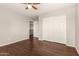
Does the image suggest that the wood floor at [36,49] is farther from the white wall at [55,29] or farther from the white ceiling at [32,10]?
the white ceiling at [32,10]

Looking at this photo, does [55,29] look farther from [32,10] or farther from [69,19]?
[32,10]

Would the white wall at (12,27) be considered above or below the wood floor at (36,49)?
above

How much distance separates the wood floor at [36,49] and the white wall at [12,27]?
0.12 m

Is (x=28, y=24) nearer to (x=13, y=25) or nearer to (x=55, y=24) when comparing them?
(x=13, y=25)

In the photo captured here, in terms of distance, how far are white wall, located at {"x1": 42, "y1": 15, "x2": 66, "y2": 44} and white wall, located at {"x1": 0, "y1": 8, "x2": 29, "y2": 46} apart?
1.35 ft

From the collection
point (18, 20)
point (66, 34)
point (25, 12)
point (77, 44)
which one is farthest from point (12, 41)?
point (77, 44)

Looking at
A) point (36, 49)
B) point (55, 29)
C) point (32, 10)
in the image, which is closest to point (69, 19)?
point (55, 29)

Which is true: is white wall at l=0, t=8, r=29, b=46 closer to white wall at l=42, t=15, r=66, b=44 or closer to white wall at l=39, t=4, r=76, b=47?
white wall at l=42, t=15, r=66, b=44

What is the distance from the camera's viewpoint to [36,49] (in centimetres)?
189

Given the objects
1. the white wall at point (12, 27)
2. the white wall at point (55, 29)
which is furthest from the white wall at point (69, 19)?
the white wall at point (12, 27)

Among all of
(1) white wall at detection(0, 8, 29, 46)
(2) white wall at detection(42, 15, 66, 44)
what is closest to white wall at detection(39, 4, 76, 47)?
(2) white wall at detection(42, 15, 66, 44)

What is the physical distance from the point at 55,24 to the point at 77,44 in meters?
0.57

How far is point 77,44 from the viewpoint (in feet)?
5.76

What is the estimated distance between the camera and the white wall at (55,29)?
1844 millimetres
